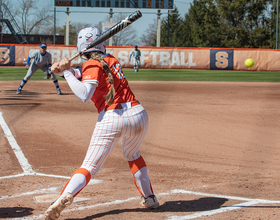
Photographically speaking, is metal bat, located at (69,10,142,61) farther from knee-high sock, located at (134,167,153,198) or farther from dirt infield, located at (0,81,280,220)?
dirt infield, located at (0,81,280,220)

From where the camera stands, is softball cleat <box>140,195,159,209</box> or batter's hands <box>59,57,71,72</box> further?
softball cleat <box>140,195,159,209</box>

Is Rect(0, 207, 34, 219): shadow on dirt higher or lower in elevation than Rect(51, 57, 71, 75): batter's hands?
lower

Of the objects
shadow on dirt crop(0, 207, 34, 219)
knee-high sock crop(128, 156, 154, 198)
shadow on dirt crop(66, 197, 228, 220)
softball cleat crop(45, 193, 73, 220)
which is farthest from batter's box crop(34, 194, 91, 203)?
softball cleat crop(45, 193, 73, 220)

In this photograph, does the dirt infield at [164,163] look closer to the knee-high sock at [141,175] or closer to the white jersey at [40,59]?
the knee-high sock at [141,175]

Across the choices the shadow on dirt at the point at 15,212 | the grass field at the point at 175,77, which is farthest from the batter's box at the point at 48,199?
the grass field at the point at 175,77

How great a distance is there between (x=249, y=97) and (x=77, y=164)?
885 cm

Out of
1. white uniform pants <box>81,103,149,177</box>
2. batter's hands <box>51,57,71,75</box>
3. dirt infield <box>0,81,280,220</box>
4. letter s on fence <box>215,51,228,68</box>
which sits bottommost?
dirt infield <box>0,81,280,220</box>

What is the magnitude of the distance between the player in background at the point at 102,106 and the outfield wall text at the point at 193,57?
24202 millimetres

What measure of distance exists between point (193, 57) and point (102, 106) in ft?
84.4

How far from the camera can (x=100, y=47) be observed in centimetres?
328

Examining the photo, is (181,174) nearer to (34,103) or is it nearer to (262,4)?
(34,103)

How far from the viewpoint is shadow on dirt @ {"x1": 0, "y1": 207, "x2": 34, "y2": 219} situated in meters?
3.20

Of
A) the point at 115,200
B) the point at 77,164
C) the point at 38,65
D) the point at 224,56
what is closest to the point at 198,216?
the point at 115,200

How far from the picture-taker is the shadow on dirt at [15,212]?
3.20 meters
